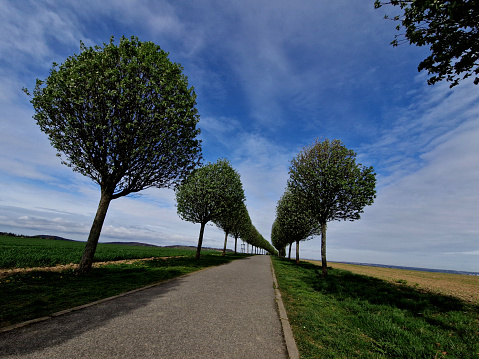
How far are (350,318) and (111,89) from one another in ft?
50.8

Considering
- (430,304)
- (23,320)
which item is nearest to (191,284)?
(23,320)

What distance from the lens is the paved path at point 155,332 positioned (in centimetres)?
393

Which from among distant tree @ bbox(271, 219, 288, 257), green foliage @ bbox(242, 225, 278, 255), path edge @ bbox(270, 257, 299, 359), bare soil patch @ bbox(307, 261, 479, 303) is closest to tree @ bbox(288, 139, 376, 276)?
bare soil patch @ bbox(307, 261, 479, 303)

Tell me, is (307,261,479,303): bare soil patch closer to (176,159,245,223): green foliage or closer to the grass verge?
the grass verge

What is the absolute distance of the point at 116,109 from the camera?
476 inches

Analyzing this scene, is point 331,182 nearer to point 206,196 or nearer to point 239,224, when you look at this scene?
point 206,196

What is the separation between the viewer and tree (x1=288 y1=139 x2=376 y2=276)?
676 inches

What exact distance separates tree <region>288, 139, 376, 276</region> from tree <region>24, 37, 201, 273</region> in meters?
11.8

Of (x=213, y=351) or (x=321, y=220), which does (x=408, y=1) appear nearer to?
(x=213, y=351)

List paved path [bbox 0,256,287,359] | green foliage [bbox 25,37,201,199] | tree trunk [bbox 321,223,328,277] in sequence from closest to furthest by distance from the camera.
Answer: paved path [bbox 0,256,287,359]
green foliage [bbox 25,37,201,199]
tree trunk [bbox 321,223,328,277]

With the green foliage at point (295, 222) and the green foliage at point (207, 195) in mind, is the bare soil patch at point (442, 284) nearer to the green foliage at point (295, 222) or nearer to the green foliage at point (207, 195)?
the green foliage at point (295, 222)

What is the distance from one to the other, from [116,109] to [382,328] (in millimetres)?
15153

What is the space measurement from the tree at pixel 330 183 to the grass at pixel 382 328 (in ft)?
28.9

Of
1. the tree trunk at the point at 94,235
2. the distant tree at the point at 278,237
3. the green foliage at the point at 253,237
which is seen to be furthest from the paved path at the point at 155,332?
the green foliage at the point at 253,237
